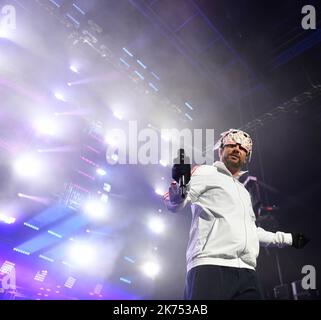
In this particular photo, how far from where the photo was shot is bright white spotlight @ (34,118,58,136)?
903 centimetres

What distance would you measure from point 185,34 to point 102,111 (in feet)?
12.4

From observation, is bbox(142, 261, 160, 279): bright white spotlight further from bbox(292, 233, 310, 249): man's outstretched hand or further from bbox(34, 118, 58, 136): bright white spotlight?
bbox(292, 233, 310, 249): man's outstretched hand

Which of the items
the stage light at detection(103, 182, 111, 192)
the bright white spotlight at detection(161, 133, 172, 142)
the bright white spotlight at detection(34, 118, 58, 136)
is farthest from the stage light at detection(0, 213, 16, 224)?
the bright white spotlight at detection(161, 133, 172, 142)

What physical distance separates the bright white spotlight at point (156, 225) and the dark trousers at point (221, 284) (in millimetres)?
8815

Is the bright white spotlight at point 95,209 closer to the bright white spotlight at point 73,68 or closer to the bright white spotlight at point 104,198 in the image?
the bright white spotlight at point 104,198

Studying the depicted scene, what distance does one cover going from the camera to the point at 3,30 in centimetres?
812

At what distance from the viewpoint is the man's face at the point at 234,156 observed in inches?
115

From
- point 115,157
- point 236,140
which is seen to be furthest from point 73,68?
point 236,140

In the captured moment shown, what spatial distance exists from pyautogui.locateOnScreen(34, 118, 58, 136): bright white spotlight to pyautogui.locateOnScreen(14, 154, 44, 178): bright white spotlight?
33.4 inches

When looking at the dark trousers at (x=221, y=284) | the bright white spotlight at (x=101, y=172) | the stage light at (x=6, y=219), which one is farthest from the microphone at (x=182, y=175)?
the bright white spotlight at (x=101, y=172)

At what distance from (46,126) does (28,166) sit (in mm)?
1345

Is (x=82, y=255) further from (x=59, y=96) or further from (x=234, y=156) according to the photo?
(x=234, y=156)

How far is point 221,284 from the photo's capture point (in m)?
2.16
